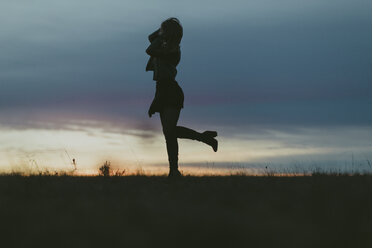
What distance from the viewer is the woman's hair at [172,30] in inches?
338

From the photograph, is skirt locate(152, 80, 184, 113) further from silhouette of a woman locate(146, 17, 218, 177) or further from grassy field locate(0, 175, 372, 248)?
grassy field locate(0, 175, 372, 248)

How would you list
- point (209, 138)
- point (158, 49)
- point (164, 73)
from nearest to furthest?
1. point (158, 49)
2. point (164, 73)
3. point (209, 138)

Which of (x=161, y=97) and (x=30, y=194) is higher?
(x=161, y=97)

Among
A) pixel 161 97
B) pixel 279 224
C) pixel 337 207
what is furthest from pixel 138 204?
pixel 161 97

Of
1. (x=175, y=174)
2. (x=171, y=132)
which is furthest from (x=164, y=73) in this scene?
(x=175, y=174)

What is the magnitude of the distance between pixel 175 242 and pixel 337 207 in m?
2.21

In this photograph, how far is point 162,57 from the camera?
8.67 m

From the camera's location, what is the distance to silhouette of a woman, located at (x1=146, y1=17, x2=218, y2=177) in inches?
339

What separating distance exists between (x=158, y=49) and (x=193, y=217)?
15.6 feet

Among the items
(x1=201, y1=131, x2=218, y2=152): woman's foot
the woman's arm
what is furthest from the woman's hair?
(x1=201, y1=131, x2=218, y2=152): woman's foot

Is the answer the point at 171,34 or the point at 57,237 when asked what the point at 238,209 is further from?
the point at 171,34

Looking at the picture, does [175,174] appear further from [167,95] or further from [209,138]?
[167,95]

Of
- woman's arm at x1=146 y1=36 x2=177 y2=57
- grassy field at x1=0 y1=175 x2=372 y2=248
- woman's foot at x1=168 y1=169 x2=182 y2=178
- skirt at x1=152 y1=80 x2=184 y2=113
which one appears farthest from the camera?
woman's foot at x1=168 y1=169 x2=182 y2=178

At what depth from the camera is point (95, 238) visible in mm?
3963
